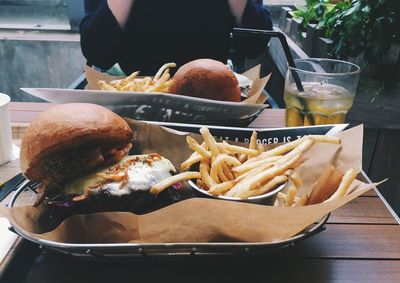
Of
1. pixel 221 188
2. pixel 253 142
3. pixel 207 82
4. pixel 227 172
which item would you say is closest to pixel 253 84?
pixel 207 82

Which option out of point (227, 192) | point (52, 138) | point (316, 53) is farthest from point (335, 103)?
point (316, 53)

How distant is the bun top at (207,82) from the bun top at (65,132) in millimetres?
504

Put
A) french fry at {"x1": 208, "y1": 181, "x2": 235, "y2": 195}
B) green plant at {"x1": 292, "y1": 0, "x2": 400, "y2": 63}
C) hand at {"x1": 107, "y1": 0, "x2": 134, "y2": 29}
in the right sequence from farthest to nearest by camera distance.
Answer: hand at {"x1": 107, "y1": 0, "x2": 134, "y2": 29}, green plant at {"x1": 292, "y1": 0, "x2": 400, "y2": 63}, french fry at {"x1": 208, "y1": 181, "x2": 235, "y2": 195}

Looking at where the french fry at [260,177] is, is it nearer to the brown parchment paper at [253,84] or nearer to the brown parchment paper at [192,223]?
the brown parchment paper at [192,223]

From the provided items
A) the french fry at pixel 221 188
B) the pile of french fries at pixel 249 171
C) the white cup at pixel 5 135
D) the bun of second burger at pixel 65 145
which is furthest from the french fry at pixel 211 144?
the white cup at pixel 5 135

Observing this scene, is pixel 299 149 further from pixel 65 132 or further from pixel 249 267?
pixel 65 132

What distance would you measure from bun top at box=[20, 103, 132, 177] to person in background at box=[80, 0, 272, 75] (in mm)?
1308

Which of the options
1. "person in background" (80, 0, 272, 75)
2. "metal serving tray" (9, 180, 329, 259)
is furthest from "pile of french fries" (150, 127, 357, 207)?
"person in background" (80, 0, 272, 75)

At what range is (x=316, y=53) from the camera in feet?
8.87

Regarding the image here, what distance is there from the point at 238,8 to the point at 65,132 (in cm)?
163

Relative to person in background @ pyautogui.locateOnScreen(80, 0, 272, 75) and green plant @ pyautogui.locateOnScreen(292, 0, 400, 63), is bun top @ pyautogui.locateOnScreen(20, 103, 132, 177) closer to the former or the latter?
person in background @ pyautogui.locateOnScreen(80, 0, 272, 75)

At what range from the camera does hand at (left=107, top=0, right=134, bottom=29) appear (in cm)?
216

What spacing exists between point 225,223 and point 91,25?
5.68 ft

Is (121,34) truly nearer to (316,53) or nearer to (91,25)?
(91,25)
